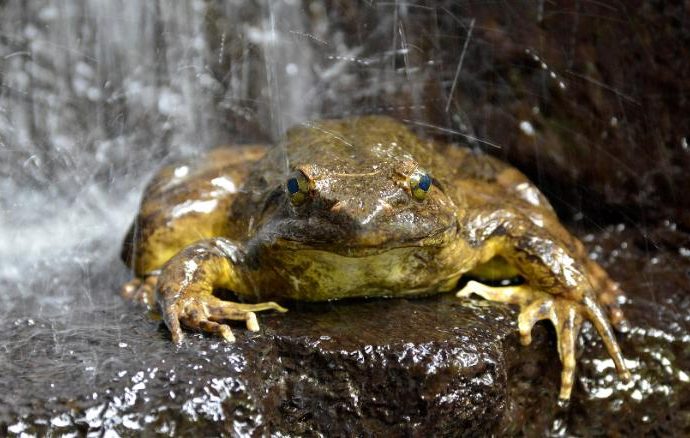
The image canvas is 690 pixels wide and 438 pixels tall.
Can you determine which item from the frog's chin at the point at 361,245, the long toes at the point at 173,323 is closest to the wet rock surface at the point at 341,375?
the long toes at the point at 173,323

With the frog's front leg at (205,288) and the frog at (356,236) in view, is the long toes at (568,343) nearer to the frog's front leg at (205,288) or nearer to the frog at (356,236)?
the frog at (356,236)

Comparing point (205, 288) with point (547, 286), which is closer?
point (205, 288)

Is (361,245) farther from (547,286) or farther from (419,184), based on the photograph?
(547,286)

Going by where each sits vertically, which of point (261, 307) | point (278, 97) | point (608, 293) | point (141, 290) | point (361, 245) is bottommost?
point (141, 290)

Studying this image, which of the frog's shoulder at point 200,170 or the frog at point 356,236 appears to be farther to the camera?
the frog's shoulder at point 200,170

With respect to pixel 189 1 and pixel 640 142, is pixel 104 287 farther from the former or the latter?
pixel 640 142

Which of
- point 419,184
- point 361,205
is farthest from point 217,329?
point 419,184
